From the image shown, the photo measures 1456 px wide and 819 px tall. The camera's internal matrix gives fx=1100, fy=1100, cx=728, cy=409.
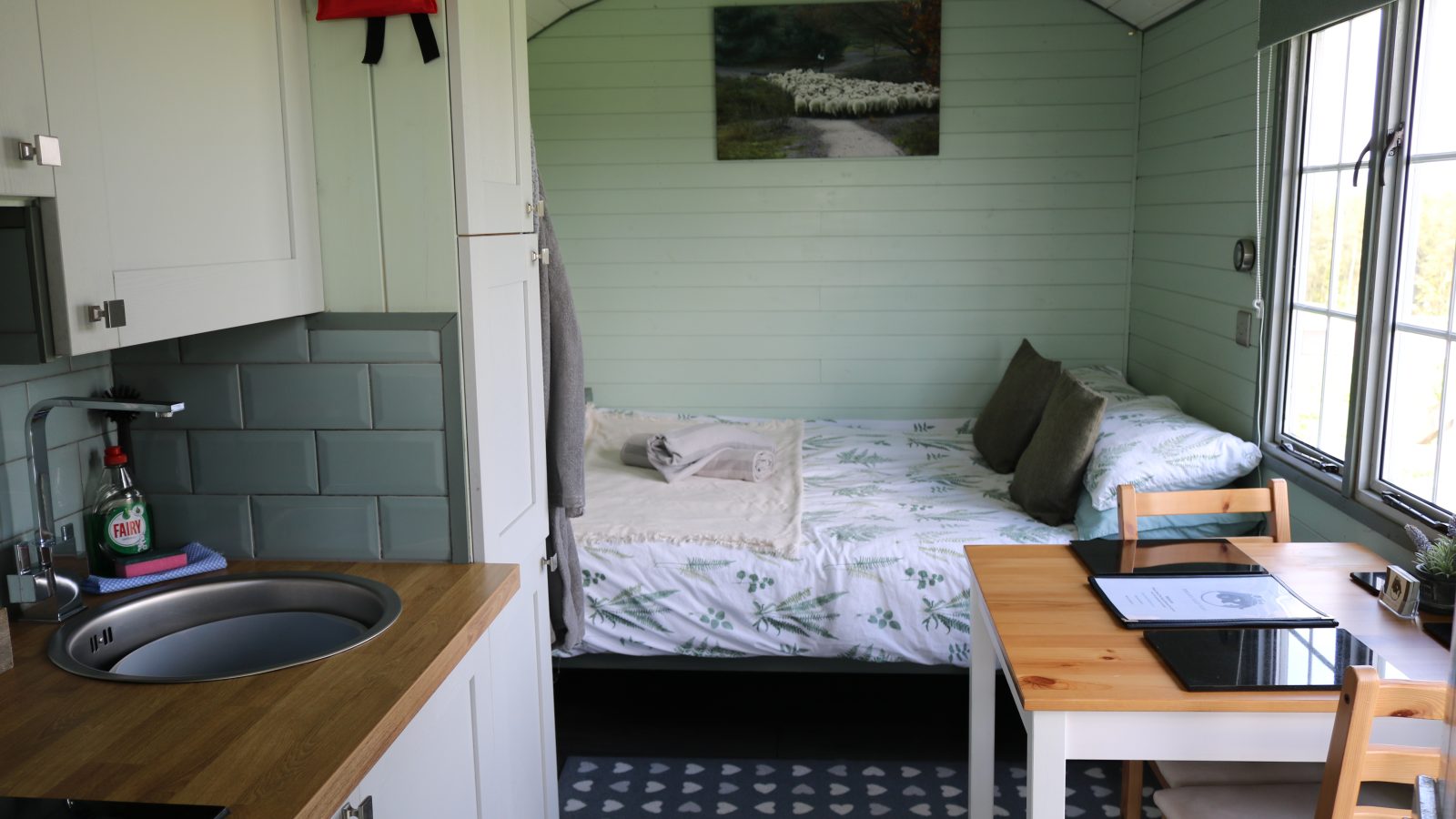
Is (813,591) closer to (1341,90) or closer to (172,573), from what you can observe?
(172,573)

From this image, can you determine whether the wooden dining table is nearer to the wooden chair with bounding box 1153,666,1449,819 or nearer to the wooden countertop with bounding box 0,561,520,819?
the wooden chair with bounding box 1153,666,1449,819

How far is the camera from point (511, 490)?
2.14m

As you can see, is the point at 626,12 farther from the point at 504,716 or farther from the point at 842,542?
the point at 504,716

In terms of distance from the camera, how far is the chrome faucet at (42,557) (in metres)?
1.63

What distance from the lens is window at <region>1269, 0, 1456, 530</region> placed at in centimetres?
236

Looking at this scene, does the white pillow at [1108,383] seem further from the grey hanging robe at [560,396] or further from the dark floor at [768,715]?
the grey hanging robe at [560,396]

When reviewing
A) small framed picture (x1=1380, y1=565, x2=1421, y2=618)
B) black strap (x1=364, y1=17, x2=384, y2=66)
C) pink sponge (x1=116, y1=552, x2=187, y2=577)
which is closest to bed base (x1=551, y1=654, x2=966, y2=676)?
small framed picture (x1=1380, y1=565, x2=1421, y2=618)

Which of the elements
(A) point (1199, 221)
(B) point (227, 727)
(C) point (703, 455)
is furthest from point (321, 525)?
(A) point (1199, 221)

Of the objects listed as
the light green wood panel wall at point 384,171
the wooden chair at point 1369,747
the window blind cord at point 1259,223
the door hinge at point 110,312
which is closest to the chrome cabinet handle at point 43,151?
the door hinge at point 110,312

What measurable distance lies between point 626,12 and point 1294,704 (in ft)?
13.2

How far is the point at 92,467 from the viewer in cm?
190

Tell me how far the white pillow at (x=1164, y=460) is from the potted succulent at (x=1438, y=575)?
1.14 meters

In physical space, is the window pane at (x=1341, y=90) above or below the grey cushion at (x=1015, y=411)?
above

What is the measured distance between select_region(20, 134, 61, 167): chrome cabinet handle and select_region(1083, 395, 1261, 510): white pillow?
261 cm
